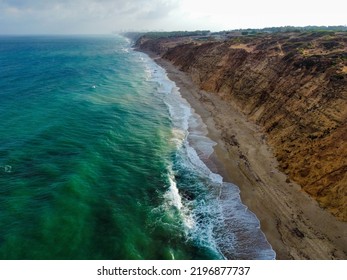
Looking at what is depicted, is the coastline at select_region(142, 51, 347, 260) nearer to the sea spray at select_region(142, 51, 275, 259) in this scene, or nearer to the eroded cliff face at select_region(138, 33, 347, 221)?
the sea spray at select_region(142, 51, 275, 259)

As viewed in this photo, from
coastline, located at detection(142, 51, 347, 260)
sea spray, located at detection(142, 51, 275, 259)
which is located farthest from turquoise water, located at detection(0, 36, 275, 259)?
coastline, located at detection(142, 51, 347, 260)

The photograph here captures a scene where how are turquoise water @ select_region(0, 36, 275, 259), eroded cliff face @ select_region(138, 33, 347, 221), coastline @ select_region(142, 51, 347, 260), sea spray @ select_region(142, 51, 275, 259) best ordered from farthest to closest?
eroded cliff face @ select_region(138, 33, 347, 221), coastline @ select_region(142, 51, 347, 260), sea spray @ select_region(142, 51, 275, 259), turquoise water @ select_region(0, 36, 275, 259)

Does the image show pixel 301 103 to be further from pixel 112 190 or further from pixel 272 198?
pixel 112 190

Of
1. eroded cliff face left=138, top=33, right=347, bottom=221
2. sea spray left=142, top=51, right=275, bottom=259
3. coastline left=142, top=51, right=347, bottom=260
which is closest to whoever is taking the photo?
sea spray left=142, top=51, right=275, bottom=259

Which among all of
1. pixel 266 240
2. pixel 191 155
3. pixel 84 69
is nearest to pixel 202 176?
pixel 191 155

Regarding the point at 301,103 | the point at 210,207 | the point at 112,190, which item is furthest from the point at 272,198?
the point at 301,103

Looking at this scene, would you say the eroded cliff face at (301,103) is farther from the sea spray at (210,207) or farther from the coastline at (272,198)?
the sea spray at (210,207)
